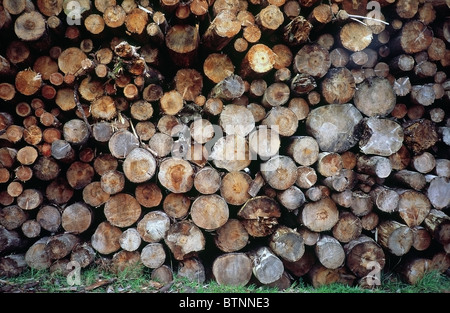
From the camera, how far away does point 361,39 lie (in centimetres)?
295

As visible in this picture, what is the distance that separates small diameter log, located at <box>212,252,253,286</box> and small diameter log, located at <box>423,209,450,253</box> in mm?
1942

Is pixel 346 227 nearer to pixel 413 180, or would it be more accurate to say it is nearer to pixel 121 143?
pixel 413 180

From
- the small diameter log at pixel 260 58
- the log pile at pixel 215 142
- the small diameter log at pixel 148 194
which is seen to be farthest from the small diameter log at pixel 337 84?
the small diameter log at pixel 148 194

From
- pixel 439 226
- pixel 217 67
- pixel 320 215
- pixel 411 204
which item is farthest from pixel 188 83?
pixel 439 226

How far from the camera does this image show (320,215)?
2895mm

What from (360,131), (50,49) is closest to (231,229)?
(360,131)

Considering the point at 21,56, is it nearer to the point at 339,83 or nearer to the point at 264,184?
the point at 264,184

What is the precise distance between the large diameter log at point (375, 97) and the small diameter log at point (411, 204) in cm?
89

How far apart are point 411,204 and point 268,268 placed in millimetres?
1629

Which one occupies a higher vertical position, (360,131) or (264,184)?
(360,131)

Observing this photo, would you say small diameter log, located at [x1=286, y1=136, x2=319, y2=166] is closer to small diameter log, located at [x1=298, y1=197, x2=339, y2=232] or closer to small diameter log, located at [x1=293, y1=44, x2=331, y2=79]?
small diameter log, located at [x1=298, y1=197, x2=339, y2=232]

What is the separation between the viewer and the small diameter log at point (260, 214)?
2805 mm

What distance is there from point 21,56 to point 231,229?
2.57 m

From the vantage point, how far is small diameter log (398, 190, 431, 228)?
3055 millimetres
